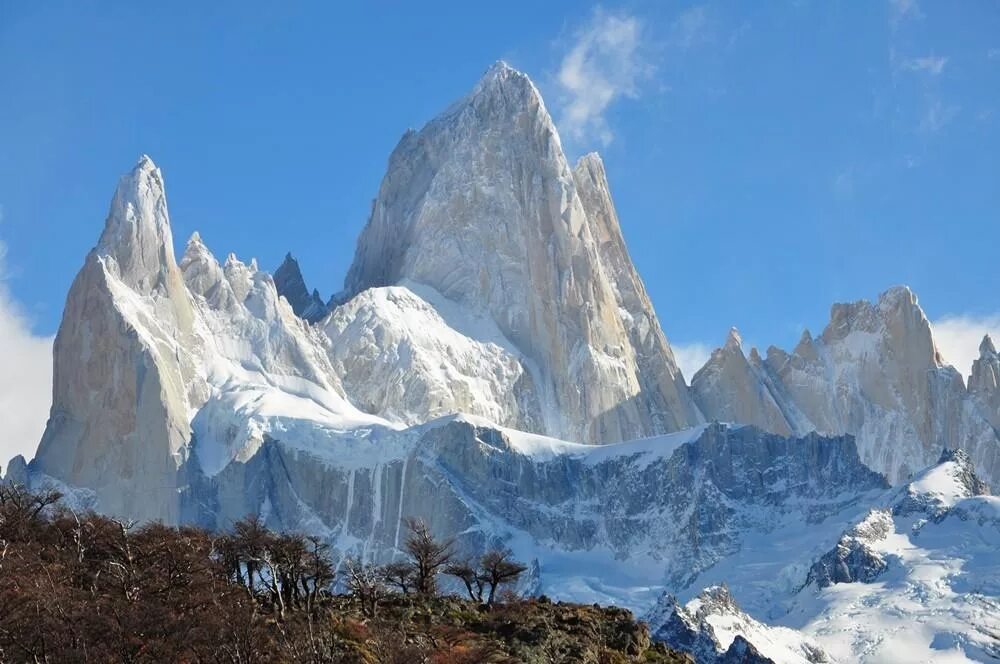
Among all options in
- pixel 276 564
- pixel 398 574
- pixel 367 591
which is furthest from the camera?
pixel 398 574

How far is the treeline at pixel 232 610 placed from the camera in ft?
232

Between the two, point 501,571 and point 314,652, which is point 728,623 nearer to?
point 501,571

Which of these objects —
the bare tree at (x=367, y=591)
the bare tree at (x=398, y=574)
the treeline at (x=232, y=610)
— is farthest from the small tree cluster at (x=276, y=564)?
the bare tree at (x=398, y=574)

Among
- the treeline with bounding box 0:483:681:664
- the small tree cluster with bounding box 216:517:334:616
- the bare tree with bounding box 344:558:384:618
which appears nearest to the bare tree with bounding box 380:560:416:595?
the treeline with bounding box 0:483:681:664

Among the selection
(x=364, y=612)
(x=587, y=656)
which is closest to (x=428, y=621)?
(x=364, y=612)

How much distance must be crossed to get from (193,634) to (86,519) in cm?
3211

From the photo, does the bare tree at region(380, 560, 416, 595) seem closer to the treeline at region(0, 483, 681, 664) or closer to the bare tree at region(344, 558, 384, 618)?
the treeline at region(0, 483, 681, 664)

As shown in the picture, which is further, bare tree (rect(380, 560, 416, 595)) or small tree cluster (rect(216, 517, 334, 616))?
bare tree (rect(380, 560, 416, 595))

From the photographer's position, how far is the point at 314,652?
234ft

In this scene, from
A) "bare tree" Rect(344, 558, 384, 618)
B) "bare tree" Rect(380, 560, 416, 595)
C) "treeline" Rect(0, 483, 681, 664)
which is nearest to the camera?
"treeline" Rect(0, 483, 681, 664)

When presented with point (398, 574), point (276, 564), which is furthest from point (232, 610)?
point (398, 574)

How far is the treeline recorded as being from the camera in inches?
2788

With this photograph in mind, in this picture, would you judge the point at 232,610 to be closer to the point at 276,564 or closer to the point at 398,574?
the point at 276,564

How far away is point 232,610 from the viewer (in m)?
77.4
